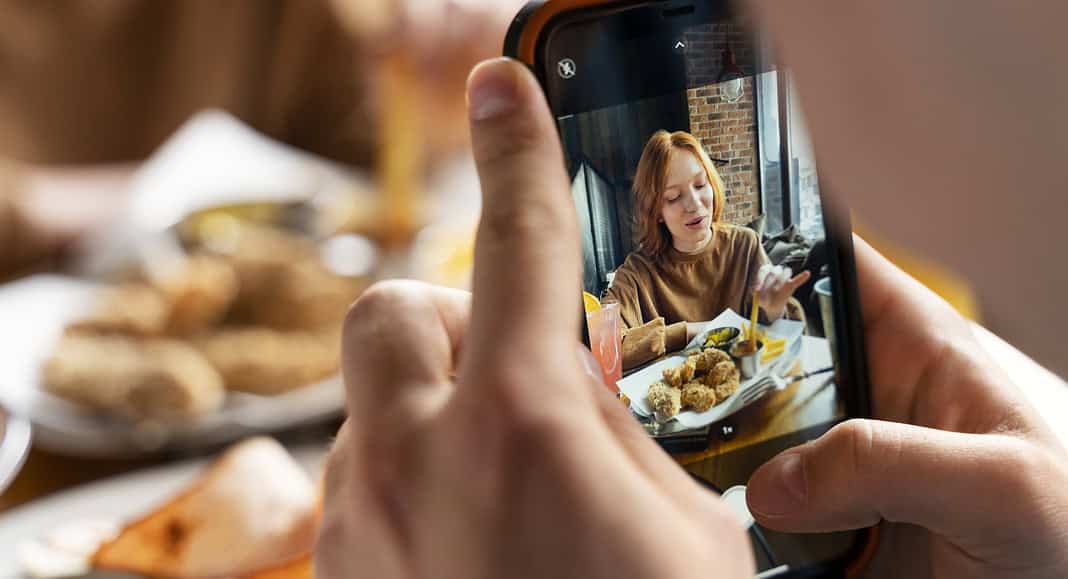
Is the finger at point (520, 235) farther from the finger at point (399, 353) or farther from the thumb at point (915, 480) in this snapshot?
the thumb at point (915, 480)

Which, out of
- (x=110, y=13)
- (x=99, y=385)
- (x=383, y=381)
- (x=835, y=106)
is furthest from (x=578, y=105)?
(x=110, y=13)

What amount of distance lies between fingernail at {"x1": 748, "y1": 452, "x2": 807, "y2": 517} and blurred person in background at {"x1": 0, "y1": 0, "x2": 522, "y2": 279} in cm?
88

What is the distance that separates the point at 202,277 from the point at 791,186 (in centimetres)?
54

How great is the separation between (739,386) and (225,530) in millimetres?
307

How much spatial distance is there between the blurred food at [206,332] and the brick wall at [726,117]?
43 centimetres

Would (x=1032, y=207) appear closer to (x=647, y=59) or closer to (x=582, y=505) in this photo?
(x=582, y=505)

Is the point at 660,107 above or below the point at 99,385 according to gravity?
above

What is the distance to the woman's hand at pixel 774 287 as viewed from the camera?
45 centimetres

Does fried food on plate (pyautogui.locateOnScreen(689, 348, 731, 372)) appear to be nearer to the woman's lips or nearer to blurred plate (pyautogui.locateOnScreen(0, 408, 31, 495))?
the woman's lips

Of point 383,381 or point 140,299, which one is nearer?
point 383,381

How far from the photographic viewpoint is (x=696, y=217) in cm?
43

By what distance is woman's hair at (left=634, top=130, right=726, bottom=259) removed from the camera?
16.4 inches

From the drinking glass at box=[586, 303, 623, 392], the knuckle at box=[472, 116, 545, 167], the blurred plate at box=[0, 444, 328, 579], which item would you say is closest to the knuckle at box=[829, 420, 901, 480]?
the drinking glass at box=[586, 303, 623, 392]

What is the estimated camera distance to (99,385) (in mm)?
729
